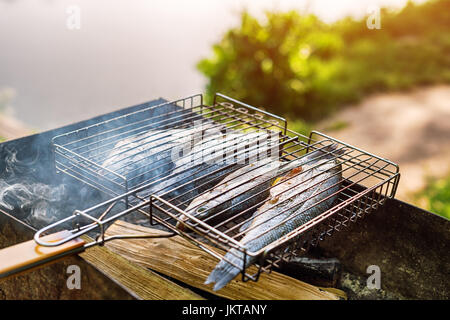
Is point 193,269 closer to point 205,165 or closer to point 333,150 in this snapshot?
point 205,165

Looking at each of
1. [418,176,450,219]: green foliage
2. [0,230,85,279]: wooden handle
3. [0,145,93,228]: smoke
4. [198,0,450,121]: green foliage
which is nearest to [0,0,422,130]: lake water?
[198,0,450,121]: green foliage

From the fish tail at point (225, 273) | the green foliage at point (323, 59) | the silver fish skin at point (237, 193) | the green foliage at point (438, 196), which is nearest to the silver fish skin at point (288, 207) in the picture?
the fish tail at point (225, 273)

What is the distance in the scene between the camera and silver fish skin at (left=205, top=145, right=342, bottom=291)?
221 cm

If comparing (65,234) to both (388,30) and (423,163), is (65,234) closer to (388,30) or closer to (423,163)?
(423,163)

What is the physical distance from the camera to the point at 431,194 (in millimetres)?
6316

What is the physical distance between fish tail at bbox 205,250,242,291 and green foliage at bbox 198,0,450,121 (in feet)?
20.5

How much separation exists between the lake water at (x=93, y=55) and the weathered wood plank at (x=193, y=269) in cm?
1111

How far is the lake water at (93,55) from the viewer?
14484 millimetres

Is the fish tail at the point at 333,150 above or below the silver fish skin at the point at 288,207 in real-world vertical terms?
above

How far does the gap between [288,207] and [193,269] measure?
0.78 metres

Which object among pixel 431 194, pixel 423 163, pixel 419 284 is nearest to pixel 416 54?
pixel 423 163

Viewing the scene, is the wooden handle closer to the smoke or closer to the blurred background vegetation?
the smoke

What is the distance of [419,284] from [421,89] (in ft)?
28.0

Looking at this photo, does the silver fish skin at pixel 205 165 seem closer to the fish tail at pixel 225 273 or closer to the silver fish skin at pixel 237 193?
the silver fish skin at pixel 237 193
